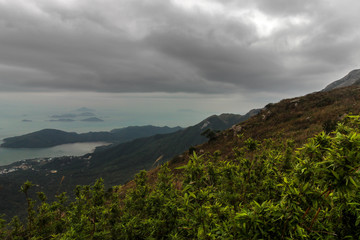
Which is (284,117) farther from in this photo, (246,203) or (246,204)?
(246,204)

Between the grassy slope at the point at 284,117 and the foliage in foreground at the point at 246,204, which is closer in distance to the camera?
the foliage in foreground at the point at 246,204

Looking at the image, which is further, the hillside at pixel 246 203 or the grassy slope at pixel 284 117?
the grassy slope at pixel 284 117

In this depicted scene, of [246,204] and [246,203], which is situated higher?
[246,204]

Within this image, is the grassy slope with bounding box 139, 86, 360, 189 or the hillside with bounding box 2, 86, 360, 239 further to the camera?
the grassy slope with bounding box 139, 86, 360, 189

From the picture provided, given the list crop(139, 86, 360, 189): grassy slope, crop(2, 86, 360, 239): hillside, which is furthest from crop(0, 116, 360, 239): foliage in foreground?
crop(139, 86, 360, 189): grassy slope

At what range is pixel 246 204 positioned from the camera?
4387 mm

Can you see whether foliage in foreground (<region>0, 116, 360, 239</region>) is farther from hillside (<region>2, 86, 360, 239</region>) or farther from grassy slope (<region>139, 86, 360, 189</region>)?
grassy slope (<region>139, 86, 360, 189</region>)

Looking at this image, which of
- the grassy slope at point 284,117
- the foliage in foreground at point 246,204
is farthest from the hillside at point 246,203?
the grassy slope at point 284,117

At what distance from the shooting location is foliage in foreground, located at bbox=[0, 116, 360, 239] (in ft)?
8.62

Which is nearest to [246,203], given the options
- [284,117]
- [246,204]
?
[246,204]

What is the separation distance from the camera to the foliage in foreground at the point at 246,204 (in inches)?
103

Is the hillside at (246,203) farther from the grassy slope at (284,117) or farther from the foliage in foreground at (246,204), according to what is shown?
the grassy slope at (284,117)

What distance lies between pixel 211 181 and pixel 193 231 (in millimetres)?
2379

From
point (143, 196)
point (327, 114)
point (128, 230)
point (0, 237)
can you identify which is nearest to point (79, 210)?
point (143, 196)
